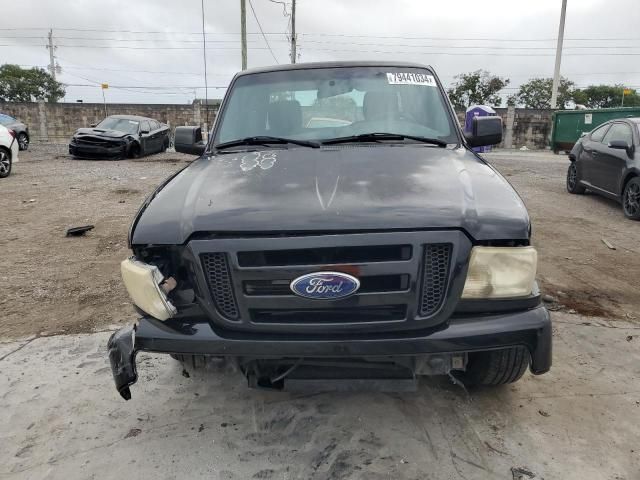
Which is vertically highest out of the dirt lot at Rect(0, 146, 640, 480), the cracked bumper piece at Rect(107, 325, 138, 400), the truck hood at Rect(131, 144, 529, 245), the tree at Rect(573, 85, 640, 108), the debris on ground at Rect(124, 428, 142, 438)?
the tree at Rect(573, 85, 640, 108)

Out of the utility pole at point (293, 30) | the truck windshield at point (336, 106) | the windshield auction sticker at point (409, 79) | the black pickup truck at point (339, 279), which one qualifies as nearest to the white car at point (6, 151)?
the truck windshield at point (336, 106)

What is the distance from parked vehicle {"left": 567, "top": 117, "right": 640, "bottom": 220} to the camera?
7.46m

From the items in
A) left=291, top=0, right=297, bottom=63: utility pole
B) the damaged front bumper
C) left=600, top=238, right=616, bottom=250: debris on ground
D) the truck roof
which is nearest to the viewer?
the truck roof

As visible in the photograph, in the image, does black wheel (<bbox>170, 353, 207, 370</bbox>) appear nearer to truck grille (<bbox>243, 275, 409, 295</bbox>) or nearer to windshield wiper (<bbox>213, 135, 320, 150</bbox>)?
truck grille (<bbox>243, 275, 409, 295</bbox>)

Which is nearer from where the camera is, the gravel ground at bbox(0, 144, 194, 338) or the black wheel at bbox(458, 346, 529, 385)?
the black wheel at bbox(458, 346, 529, 385)

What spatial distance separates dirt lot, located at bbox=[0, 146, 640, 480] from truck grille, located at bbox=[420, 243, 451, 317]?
30.3 inches

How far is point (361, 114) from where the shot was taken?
337 cm

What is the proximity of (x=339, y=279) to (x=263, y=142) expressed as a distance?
1.50 meters

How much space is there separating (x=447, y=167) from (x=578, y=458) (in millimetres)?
1511

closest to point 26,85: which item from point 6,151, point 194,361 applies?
point 6,151

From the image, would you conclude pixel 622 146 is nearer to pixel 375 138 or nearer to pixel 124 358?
pixel 375 138

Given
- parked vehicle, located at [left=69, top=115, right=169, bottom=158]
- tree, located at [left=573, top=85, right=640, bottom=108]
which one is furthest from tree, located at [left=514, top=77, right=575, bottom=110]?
parked vehicle, located at [left=69, top=115, right=169, bottom=158]

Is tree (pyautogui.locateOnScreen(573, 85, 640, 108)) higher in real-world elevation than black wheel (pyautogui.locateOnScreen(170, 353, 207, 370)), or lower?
higher

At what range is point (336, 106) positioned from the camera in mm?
3439
